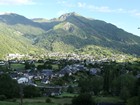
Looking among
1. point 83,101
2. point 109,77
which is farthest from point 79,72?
point 83,101

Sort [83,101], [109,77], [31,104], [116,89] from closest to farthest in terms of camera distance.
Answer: [31,104]
[83,101]
[116,89]
[109,77]

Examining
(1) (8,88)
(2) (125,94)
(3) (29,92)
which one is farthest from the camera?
(3) (29,92)

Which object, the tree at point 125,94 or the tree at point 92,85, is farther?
the tree at point 92,85

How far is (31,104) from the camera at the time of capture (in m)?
79.5

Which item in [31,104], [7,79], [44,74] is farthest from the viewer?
[44,74]

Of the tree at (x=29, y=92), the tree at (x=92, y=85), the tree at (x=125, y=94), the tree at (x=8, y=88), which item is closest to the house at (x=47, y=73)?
the tree at (x=92, y=85)

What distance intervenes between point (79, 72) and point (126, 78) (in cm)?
7779

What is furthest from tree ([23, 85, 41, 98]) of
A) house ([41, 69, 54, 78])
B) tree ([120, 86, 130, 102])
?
house ([41, 69, 54, 78])

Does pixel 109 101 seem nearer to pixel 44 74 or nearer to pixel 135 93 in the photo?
pixel 135 93

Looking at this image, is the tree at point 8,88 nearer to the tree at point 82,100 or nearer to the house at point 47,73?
the tree at point 82,100

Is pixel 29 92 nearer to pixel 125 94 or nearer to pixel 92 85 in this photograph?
pixel 92 85

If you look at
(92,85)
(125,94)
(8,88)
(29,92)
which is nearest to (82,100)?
(125,94)

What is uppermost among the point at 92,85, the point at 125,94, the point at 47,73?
the point at 92,85

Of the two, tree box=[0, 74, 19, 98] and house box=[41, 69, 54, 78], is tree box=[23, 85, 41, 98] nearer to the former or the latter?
tree box=[0, 74, 19, 98]
